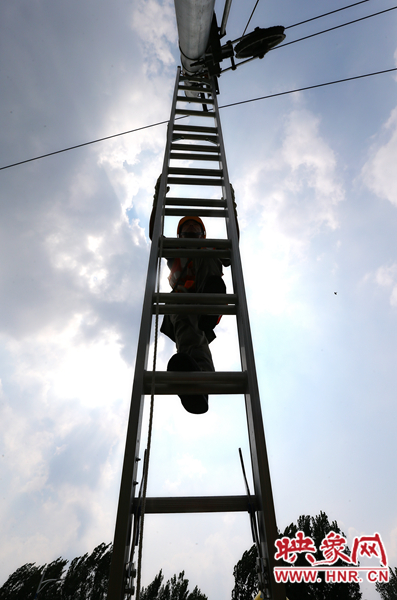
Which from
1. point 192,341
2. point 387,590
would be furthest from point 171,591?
point 192,341

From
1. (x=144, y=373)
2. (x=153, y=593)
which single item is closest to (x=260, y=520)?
(x=144, y=373)

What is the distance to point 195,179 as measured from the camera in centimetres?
297

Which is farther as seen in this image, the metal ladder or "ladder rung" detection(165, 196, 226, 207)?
"ladder rung" detection(165, 196, 226, 207)

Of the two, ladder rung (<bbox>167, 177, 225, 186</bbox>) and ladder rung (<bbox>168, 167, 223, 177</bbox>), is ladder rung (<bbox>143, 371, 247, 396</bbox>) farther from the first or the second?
ladder rung (<bbox>168, 167, 223, 177</bbox>)

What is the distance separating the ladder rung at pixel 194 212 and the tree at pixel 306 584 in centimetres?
2547

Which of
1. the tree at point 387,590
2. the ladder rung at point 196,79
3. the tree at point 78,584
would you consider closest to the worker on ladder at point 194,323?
the ladder rung at point 196,79

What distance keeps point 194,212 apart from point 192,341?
1.06 m

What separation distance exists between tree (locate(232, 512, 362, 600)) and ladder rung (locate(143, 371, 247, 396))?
25.6m

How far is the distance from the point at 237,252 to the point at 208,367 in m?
→ 0.84

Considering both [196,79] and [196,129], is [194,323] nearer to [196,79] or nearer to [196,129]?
[196,129]

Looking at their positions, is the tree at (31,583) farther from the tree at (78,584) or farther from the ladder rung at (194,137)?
the ladder rung at (194,137)

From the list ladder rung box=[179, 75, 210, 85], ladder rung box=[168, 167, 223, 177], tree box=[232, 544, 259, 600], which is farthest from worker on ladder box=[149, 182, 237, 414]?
tree box=[232, 544, 259, 600]

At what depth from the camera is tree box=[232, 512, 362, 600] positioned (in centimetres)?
2250

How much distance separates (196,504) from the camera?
1297mm
